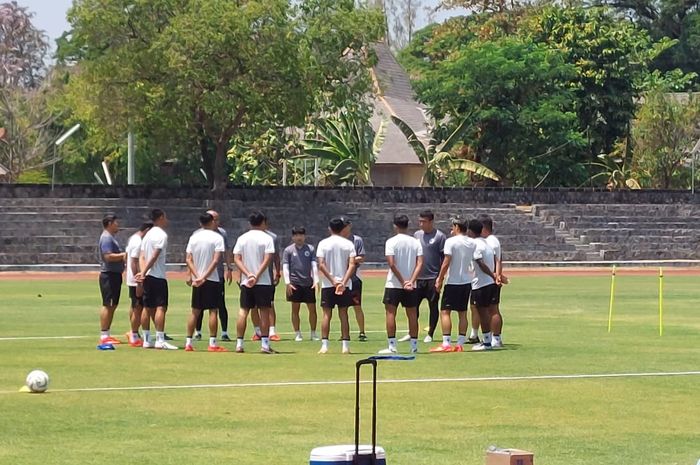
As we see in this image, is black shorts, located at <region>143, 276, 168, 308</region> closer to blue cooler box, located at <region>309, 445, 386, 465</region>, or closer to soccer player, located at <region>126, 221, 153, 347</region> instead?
soccer player, located at <region>126, 221, 153, 347</region>

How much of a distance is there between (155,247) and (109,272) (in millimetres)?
1235

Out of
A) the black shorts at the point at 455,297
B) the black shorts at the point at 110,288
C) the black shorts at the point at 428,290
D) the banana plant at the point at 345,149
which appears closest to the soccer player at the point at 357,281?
the black shorts at the point at 428,290

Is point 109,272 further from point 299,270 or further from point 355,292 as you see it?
point 355,292

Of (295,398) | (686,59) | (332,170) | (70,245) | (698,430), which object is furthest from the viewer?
(686,59)

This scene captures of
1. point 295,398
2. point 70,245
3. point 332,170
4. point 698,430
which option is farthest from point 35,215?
point 698,430

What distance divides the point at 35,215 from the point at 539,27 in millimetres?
33510

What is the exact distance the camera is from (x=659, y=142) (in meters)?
72.9

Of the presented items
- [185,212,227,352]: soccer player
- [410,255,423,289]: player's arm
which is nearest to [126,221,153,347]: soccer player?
[185,212,227,352]: soccer player

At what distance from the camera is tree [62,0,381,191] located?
2146 inches

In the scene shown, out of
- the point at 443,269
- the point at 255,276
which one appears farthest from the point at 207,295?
the point at 443,269

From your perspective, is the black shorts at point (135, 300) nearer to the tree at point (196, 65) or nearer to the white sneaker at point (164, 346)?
the white sneaker at point (164, 346)

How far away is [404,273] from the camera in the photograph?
21219mm

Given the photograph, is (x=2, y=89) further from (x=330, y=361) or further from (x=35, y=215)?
(x=330, y=361)

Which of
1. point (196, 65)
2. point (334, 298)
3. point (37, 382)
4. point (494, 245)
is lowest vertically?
point (37, 382)
